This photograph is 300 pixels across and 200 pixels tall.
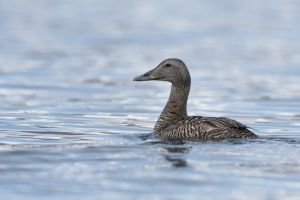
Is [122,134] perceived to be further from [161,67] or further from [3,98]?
[3,98]

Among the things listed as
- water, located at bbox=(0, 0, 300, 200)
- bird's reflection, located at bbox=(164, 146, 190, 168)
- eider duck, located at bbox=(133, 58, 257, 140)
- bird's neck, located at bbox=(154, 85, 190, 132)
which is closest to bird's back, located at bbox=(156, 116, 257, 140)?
eider duck, located at bbox=(133, 58, 257, 140)

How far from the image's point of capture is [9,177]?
12.7 metres

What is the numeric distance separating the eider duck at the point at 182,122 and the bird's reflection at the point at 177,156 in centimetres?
63

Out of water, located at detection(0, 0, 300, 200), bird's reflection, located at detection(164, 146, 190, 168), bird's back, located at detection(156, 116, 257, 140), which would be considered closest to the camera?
water, located at detection(0, 0, 300, 200)

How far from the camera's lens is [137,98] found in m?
23.9

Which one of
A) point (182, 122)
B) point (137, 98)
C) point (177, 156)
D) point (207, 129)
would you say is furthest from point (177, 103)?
point (137, 98)

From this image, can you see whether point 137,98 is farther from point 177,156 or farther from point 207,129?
point 177,156

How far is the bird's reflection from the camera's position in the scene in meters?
13.8

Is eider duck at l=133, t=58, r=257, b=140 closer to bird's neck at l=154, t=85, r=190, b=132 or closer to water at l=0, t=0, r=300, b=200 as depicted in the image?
bird's neck at l=154, t=85, r=190, b=132

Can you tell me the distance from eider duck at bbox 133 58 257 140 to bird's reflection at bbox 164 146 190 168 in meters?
0.63

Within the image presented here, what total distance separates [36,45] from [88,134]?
61.6 ft

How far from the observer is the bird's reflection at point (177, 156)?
13820mm

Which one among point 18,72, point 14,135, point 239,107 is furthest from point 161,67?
point 18,72

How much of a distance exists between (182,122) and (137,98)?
25.0ft
